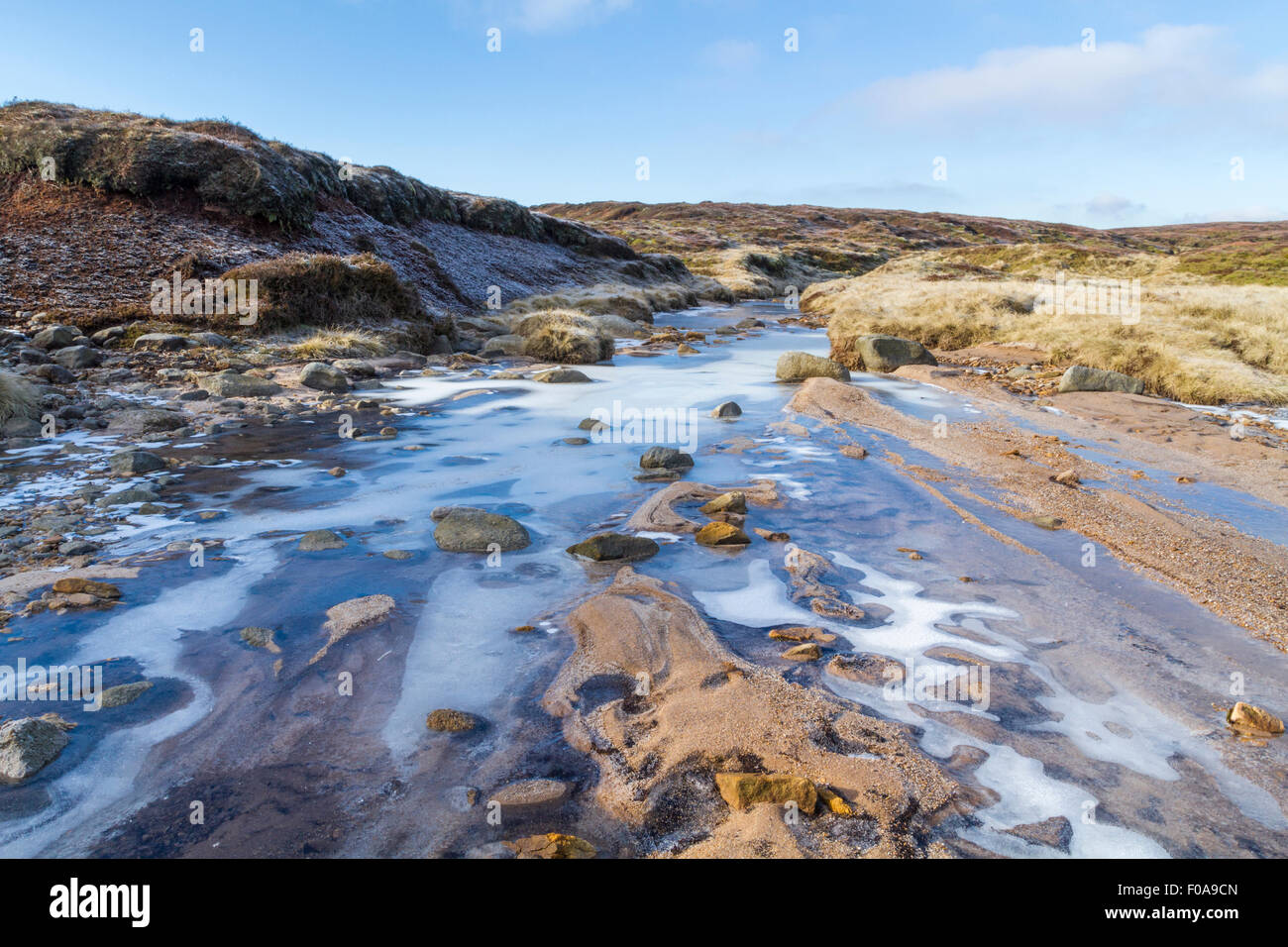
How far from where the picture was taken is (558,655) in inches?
153

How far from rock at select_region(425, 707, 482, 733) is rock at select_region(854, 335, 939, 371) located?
13.3m

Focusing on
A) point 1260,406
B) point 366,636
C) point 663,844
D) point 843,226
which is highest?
point 843,226

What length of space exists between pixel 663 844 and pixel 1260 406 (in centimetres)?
1317

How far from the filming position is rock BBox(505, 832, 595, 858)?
2.39m

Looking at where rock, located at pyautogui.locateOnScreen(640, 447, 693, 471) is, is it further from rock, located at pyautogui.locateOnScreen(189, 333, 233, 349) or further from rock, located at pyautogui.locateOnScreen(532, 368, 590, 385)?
rock, located at pyautogui.locateOnScreen(189, 333, 233, 349)

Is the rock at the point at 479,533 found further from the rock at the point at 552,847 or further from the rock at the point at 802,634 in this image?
the rock at the point at 552,847

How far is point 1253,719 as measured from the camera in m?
3.19

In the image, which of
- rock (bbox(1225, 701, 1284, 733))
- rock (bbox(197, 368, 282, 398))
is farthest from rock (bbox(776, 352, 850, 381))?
rock (bbox(1225, 701, 1284, 733))

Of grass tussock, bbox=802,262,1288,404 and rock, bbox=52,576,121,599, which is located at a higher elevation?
grass tussock, bbox=802,262,1288,404

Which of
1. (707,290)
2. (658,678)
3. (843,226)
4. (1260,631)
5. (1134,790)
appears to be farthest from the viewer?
(843,226)

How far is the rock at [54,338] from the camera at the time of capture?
1102 centimetres

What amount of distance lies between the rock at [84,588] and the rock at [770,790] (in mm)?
4034
